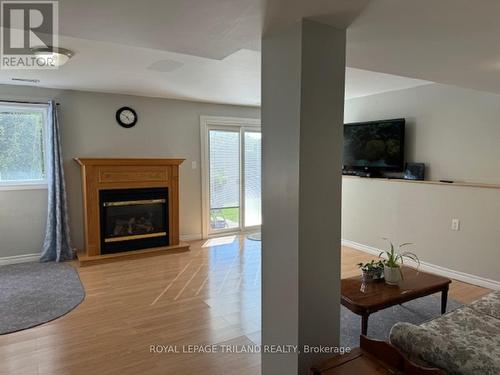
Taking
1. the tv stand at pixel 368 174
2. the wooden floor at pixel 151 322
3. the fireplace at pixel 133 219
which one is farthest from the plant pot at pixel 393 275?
the fireplace at pixel 133 219

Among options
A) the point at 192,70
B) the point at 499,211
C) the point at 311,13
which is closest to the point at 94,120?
the point at 192,70

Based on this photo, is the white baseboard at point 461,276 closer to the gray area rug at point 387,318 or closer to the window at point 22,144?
the gray area rug at point 387,318

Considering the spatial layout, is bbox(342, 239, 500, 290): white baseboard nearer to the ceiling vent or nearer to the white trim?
the white trim

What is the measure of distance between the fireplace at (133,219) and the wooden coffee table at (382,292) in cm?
302

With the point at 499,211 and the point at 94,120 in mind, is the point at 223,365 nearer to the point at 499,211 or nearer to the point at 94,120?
the point at 499,211

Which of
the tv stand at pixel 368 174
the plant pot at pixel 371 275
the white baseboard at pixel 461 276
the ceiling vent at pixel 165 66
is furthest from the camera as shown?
the tv stand at pixel 368 174

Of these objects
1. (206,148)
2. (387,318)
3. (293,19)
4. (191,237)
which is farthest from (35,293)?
(293,19)

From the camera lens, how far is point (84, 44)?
2588 mm

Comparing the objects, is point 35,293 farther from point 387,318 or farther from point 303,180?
point 387,318

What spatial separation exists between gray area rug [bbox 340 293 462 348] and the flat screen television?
6.07ft

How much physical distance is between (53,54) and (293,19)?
2.14 m

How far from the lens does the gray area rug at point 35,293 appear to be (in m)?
2.89

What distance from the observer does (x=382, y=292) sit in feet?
8.50

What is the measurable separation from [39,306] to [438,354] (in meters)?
3.19
